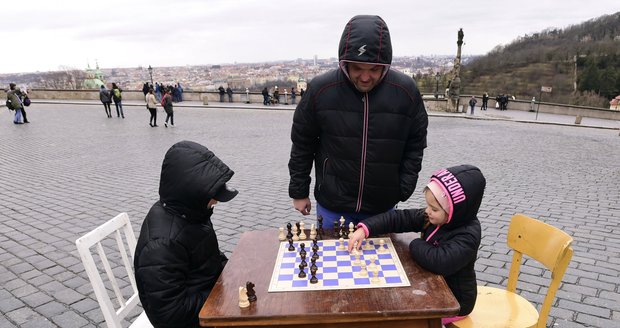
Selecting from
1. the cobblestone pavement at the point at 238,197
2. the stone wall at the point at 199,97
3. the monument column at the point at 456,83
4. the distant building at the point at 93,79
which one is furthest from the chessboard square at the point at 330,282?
the distant building at the point at 93,79

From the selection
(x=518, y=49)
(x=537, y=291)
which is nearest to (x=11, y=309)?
(x=537, y=291)

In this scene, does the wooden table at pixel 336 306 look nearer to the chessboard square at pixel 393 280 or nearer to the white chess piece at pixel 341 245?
the chessboard square at pixel 393 280

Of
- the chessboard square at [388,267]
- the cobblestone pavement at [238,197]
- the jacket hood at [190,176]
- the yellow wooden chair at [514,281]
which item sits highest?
the jacket hood at [190,176]

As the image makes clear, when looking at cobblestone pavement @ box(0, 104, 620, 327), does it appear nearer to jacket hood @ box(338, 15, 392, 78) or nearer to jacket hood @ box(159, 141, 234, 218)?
jacket hood @ box(159, 141, 234, 218)

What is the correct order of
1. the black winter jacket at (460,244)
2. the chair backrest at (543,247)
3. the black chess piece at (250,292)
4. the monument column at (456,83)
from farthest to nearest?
the monument column at (456,83), the chair backrest at (543,247), the black winter jacket at (460,244), the black chess piece at (250,292)

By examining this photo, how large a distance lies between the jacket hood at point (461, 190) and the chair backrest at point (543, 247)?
1.99ft

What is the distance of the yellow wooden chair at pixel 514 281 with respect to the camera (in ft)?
7.88

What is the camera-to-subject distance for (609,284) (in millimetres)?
4070

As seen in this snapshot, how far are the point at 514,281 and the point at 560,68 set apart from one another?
285 ft

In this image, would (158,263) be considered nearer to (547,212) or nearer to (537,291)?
(537,291)

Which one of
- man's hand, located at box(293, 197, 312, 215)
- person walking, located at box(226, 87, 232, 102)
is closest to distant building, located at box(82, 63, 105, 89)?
person walking, located at box(226, 87, 232, 102)

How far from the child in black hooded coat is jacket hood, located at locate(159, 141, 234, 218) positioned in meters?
0.94

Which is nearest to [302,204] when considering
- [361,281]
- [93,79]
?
[361,281]

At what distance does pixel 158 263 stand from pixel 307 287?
2.66ft
